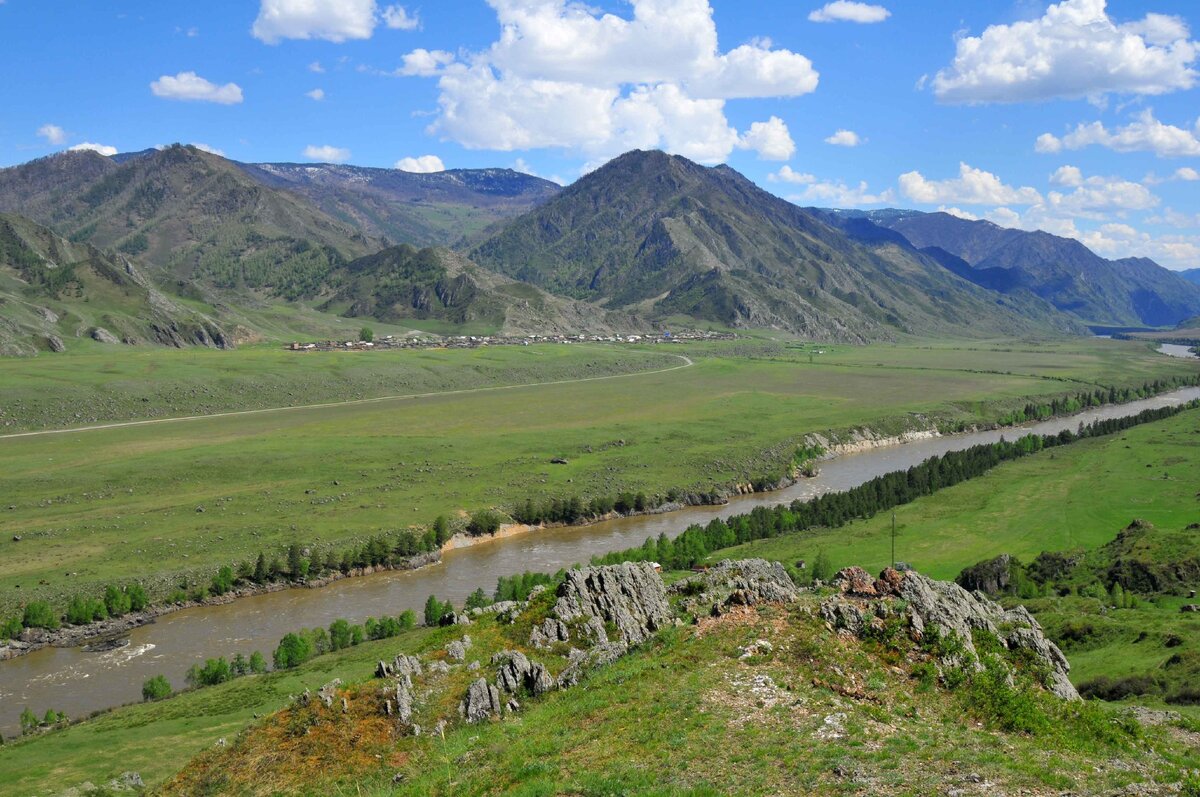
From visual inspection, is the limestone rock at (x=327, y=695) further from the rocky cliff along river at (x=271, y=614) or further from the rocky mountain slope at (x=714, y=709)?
the rocky cliff along river at (x=271, y=614)

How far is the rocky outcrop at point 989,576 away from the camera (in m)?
69.9

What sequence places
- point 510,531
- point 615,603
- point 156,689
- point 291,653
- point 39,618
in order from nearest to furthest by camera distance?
1. point 615,603
2. point 156,689
3. point 291,653
4. point 39,618
5. point 510,531

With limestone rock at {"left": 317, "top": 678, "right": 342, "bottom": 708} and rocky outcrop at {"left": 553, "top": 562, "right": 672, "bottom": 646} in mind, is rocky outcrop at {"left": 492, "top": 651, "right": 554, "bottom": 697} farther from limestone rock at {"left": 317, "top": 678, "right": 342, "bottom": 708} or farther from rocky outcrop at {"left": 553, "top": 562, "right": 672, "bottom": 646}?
limestone rock at {"left": 317, "top": 678, "right": 342, "bottom": 708}

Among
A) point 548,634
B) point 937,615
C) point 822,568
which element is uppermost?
point 937,615

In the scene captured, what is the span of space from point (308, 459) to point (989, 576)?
9322 centimetres

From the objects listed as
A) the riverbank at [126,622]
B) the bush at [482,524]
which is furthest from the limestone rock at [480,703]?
the bush at [482,524]

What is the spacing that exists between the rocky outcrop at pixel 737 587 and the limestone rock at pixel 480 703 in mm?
9851

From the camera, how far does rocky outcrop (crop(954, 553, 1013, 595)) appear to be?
2753 inches

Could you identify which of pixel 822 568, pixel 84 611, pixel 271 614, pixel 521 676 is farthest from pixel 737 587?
pixel 84 611

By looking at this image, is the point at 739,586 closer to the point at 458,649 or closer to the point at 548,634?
the point at 548,634

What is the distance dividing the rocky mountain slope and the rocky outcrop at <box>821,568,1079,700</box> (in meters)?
0.09

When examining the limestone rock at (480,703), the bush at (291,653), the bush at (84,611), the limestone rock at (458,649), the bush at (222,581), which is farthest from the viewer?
the bush at (222,581)

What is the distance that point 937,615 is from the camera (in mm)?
30375

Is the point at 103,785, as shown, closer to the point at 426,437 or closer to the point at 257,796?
the point at 257,796
